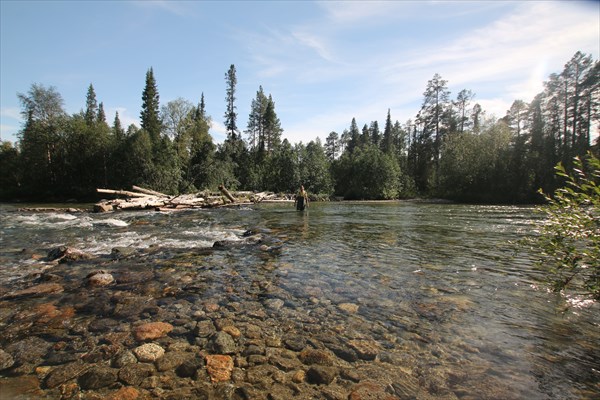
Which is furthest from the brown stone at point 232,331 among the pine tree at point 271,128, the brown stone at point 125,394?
the pine tree at point 271,128

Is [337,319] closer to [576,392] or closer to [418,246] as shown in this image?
[576,392]

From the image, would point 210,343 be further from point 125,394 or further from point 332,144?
point 332,144

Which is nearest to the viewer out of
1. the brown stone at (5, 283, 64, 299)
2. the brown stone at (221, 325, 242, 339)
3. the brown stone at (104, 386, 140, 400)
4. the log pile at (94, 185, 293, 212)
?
the brown stone at (104, 386, 140, 400)

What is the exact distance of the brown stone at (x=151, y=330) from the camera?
13.0 feet

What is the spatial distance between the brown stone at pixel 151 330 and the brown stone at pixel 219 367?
0.96 meters

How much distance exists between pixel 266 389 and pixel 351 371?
3.26 feet

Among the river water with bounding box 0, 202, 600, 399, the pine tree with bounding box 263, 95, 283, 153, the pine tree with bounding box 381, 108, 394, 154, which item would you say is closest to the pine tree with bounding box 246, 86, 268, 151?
the pine tree with bounding box 263, 95, 283, 153

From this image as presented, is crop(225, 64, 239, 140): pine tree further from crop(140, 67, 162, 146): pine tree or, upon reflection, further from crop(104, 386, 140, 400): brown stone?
crop(104, 386, 140, 400): brown stone

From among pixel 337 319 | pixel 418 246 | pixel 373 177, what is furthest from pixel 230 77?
pixel 337 319

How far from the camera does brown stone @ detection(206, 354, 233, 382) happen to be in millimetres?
3205

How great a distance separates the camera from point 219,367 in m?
3.38

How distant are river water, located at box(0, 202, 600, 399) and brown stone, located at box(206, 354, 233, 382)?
93cm

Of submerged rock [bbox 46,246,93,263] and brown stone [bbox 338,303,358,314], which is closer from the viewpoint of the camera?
brown stone [bbox 338,303,358,314]

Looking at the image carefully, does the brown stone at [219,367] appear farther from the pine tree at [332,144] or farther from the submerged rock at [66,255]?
the pine tree at [332,144]
